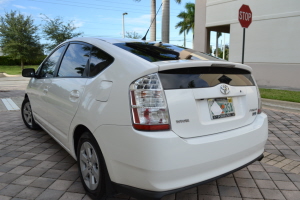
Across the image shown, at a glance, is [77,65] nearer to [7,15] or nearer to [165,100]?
[165,100]

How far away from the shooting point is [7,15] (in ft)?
113

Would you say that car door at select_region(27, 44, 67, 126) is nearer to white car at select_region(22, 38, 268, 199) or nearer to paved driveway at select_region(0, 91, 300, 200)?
paved driveway at select_region(0, 91, 300, 200)

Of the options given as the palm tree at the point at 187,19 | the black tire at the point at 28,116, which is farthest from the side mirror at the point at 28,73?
the palm tree at the point at 187,19

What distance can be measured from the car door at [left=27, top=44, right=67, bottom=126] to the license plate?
2179 millimetres

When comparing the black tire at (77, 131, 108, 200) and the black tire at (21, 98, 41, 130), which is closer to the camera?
the black tire at (77, 131, 108, 200)

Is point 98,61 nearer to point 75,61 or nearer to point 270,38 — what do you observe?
point 75,61

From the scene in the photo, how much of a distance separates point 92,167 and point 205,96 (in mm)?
1235

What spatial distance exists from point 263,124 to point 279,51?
34.1ft

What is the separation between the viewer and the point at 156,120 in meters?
1.83

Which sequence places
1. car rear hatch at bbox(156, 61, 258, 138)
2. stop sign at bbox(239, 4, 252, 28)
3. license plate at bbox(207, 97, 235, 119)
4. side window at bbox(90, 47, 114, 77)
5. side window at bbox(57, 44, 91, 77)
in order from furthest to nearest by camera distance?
1. stop sign at bbox(239, 4, 252, 28)
2. side window at bbox(57, 44, 91, 77)
3. side window at bbox(90, 47, 114, 77)
4. license plate at bbox(207, 97, 235, 119)
5. car rear hatch at bbox(156, 61, 258, 138)

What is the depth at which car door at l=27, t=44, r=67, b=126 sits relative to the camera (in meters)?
3.41

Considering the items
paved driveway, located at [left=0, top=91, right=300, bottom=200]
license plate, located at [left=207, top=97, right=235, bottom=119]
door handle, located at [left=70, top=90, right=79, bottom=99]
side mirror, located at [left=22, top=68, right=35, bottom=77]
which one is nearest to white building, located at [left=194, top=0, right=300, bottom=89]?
paved driveway, located at [left=0, top=91, right=300, bottom=200]

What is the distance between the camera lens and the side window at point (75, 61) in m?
2.67

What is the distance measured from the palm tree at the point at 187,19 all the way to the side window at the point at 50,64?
38790 millimetres
